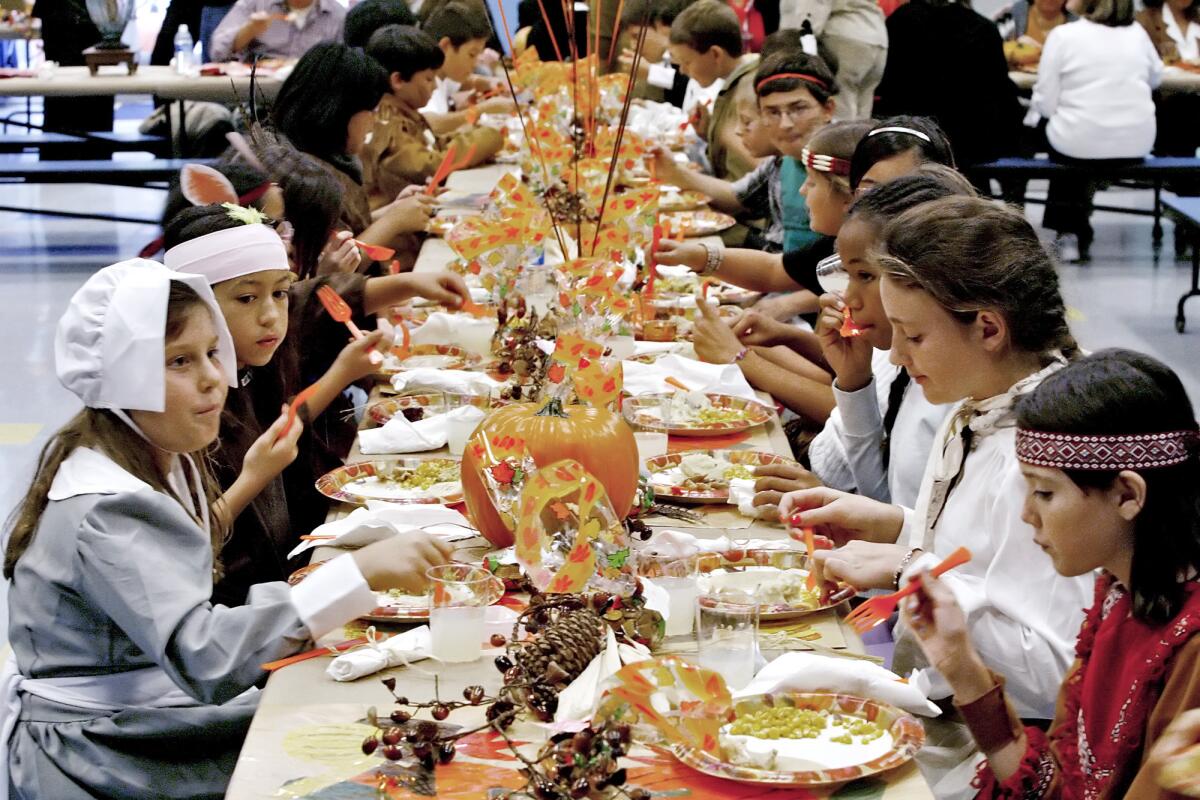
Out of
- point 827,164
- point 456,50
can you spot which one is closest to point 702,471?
point 827,164

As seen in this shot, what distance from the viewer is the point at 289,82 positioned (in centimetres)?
442

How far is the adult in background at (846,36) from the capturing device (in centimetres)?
601

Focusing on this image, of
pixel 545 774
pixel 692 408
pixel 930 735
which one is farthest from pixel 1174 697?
pixel 692 408

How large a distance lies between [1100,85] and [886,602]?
6.53m

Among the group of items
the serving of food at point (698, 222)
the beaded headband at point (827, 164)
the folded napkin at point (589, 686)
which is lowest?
the serving of food at point (698, 222)

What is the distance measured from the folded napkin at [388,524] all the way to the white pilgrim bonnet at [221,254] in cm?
52

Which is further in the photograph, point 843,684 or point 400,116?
point 400,116

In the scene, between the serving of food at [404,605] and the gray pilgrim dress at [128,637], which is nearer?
the gray pilgrim dress at [128,637]

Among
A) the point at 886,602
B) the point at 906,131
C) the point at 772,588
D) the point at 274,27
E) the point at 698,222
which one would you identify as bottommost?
the point at 698,222

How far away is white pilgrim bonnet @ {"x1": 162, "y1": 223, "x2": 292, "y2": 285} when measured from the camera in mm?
2600

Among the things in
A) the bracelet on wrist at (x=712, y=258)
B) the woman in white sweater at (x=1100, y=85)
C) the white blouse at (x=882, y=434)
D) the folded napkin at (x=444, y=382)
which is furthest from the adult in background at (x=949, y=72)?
the folded napkin at (x=444, y=382)

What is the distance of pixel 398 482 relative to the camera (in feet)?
8.52

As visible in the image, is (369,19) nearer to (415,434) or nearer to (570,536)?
(415,434)

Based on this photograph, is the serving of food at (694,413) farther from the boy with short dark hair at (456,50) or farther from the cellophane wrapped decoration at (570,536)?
the boy with short dark hair at (456,50)
